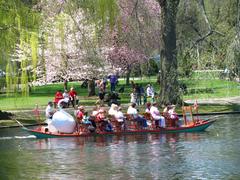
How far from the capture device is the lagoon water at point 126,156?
902 inches

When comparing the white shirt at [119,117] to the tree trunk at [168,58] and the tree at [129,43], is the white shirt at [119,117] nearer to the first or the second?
the tree trunk at [168,58]

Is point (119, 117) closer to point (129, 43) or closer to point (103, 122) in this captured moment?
point (103, 122)

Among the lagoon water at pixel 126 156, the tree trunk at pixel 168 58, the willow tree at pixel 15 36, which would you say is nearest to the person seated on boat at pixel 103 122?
the lagoon water at pixel 126 156

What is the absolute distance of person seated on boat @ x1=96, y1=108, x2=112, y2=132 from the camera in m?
33.6

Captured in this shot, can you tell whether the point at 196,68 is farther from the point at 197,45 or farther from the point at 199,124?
the point at 199,124

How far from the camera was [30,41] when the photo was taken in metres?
35.8

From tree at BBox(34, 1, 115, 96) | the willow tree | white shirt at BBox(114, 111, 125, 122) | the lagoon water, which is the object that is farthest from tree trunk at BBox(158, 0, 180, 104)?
tree at BBox(34, 1, 115, 96)

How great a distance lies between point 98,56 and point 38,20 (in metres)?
19.4

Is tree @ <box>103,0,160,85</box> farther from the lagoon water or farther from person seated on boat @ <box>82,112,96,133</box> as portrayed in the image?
the lagoon water

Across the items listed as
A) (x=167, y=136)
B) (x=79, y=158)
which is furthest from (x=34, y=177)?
(x=167, y=136)

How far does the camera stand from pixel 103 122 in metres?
33.7

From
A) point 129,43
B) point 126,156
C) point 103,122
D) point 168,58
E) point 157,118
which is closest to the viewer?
point 126,156

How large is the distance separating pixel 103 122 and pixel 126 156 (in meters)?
7.29

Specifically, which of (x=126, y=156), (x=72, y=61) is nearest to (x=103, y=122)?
(x=126, y=156)
